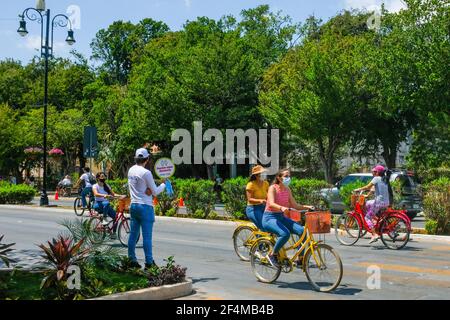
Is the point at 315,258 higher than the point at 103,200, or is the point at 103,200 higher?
the point at 103,200

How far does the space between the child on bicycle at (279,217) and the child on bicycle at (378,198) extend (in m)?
5.11

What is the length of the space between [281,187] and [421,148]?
22900mm

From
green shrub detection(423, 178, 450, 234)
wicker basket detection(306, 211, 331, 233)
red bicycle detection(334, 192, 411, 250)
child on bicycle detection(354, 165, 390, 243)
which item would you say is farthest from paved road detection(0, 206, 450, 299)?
green shrub detection(423, 178, 450, 234)

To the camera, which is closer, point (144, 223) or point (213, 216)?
point (144, 223)

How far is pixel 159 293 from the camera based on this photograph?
8008 mm

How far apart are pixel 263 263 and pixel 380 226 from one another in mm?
5308

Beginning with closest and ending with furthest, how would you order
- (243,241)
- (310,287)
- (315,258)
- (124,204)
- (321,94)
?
(315,258) < (310,287) < (243,241) < (124,204) < (321,94)

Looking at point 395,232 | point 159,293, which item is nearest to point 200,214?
point 395,232

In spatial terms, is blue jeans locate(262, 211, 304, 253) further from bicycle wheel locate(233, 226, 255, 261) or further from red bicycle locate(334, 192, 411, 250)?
red bicycle locate(334, 192, 411, 250)

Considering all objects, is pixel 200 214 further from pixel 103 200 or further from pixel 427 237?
pixel 427 237

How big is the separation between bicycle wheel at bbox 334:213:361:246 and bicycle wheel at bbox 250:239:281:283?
17.9 ft

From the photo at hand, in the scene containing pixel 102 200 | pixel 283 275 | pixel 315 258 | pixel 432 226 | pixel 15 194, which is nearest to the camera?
pixel 315 258

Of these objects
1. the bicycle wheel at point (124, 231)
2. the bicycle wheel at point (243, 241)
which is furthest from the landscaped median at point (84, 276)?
the bicycle wheel at point (124, 231)

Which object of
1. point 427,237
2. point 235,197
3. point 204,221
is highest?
point 235,197
